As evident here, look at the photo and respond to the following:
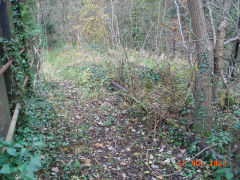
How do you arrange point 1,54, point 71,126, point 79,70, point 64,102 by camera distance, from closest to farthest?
1. point 1,54
2. point 71,126
3. point 64,102
4. point 79,70

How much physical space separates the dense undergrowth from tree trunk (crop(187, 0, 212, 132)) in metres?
0.31

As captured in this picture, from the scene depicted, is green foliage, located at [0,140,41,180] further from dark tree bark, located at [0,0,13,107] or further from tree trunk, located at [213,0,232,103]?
tree trunk, located at [213,0,232,103]

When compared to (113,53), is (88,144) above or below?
below

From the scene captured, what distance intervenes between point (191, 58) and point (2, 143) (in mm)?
4480

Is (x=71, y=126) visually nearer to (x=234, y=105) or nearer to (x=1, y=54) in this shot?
(x=1, y=54)

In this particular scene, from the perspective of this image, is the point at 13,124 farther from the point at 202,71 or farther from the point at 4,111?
the point at 202,71

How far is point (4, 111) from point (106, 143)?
2146 mm

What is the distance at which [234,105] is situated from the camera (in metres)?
5.05

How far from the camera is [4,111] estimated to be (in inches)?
128

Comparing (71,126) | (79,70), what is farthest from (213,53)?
(79,70)

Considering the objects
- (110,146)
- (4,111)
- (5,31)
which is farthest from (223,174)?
(5,31)

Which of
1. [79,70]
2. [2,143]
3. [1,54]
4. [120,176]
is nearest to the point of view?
[2,143]

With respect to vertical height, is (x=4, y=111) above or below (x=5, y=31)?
below
